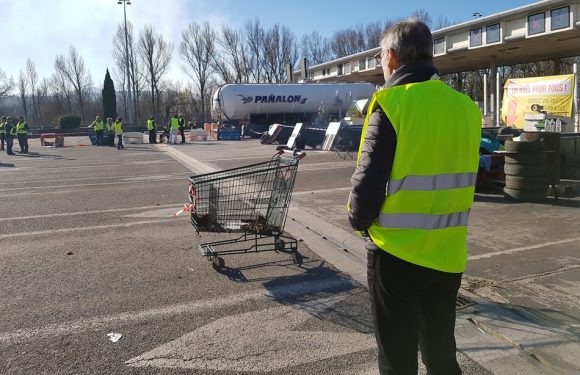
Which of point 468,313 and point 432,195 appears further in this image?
point 468,313

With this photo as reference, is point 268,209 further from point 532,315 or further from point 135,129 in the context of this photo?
point 135,129

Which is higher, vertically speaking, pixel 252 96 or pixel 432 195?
pixel 252 96

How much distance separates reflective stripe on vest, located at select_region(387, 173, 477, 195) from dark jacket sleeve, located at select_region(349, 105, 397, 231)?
0.05m

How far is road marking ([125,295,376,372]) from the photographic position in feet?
12.0

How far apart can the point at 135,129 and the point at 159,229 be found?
166 feet

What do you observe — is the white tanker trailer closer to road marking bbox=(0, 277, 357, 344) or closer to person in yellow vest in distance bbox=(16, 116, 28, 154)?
person in yellow vest in distance bbox=(16, 116, 28, 154)

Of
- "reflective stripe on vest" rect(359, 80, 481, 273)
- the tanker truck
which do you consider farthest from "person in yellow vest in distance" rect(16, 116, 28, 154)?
"reflective stripe on vest" rect(359, 80, 481, 273)

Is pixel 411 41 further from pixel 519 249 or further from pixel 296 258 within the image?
pixel 519 249

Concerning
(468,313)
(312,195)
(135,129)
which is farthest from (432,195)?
(135,129)

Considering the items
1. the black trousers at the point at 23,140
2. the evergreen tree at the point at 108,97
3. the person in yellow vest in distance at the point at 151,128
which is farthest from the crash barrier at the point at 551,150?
the evergreen tree at the point at 108,97

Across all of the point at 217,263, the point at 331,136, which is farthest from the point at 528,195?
the point at 331,136

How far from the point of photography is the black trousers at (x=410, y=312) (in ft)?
7.57

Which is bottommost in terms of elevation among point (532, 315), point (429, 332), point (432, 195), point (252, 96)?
point (532, 315)

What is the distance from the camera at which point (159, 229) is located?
8.10 m
